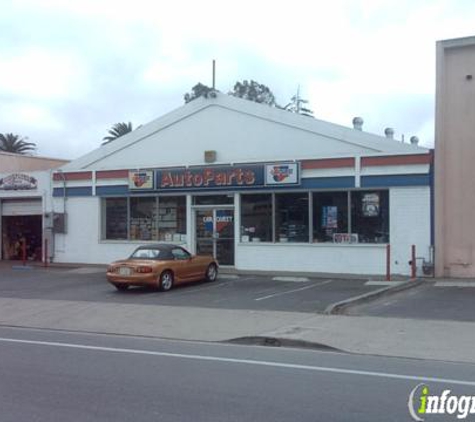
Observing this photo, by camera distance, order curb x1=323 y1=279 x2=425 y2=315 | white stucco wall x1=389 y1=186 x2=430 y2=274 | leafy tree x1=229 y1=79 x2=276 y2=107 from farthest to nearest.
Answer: leafy tree x1=229 y1=79 x2=276 y2=107 → white stucco wall x1=389 y1=186 x2=430 y2=274 → curb x1=323 y1=279 x2=425 y2=315

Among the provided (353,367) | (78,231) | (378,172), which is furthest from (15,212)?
(353,367)

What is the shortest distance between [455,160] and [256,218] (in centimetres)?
693

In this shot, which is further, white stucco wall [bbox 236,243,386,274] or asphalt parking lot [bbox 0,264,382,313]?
white stucco wall [bbox 236,243,386,274]

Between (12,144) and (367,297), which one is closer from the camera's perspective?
(367,297)

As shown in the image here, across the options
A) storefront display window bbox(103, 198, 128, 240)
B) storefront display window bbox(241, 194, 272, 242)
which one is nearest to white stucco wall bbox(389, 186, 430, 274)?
storefront display window bbox(241, 194, 272, 242)

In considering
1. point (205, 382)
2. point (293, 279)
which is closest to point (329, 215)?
point (293, 279)

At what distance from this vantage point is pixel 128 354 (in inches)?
394

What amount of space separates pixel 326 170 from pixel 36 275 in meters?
10.4

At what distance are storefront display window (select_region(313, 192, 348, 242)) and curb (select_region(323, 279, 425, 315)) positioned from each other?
3.61 m

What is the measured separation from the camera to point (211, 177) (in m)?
24.0

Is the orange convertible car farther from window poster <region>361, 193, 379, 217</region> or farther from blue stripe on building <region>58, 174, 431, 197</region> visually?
window poster <region>361, 193, 379, 217</region>

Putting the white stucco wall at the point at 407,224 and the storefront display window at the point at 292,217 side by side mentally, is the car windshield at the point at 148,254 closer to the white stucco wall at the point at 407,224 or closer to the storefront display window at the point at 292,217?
the storefront display window at the point at 292,217

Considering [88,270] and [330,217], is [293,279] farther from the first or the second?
[88,270]

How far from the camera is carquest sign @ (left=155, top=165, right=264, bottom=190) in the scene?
23250mm
